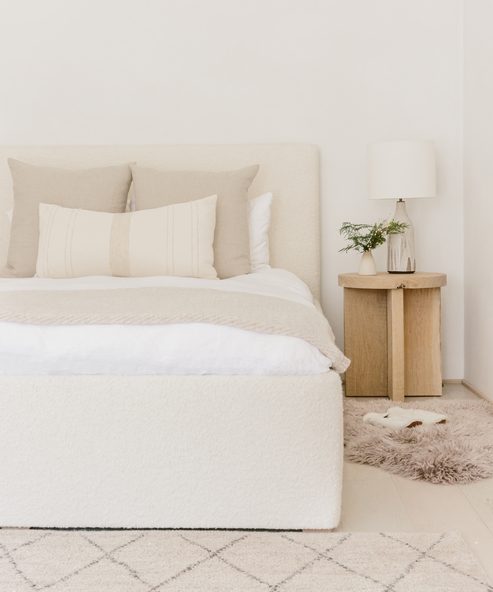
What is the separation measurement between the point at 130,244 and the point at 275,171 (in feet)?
3.53

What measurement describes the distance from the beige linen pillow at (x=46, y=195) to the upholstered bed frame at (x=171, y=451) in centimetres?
154

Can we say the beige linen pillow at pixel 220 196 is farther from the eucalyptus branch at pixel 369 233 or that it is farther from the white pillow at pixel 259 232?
the eucalyptus branch at pixel 369 233

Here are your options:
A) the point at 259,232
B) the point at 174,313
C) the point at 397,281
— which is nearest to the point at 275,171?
the point at 259,232

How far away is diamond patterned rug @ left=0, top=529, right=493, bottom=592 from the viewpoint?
1.72 m

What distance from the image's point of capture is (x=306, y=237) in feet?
13.0

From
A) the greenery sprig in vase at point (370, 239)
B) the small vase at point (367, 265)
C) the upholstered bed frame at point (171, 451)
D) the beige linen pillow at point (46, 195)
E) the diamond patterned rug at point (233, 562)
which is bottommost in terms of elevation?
the diamond patterned rug at point (233, 562)

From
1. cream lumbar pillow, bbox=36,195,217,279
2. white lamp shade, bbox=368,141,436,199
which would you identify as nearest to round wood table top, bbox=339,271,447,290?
white lamp shade, bbox=368,141,436,199

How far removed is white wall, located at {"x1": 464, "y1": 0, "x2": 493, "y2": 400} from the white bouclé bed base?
188cm

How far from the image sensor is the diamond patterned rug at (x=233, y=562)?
1.72 m

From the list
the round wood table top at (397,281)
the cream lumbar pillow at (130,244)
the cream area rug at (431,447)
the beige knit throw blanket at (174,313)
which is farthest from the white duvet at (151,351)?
the round wood table top at (397,281)

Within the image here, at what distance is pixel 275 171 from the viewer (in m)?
3.96

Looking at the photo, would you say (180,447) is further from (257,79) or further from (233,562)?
(257,79)

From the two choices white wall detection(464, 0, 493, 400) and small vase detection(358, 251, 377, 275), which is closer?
white wall detection(464, 0, 493, 400)

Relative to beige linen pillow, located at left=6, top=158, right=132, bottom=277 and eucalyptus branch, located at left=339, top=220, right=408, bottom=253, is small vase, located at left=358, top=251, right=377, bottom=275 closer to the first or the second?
eucalyptus branch, located at left=339, top=220, right=408, bottom=253
